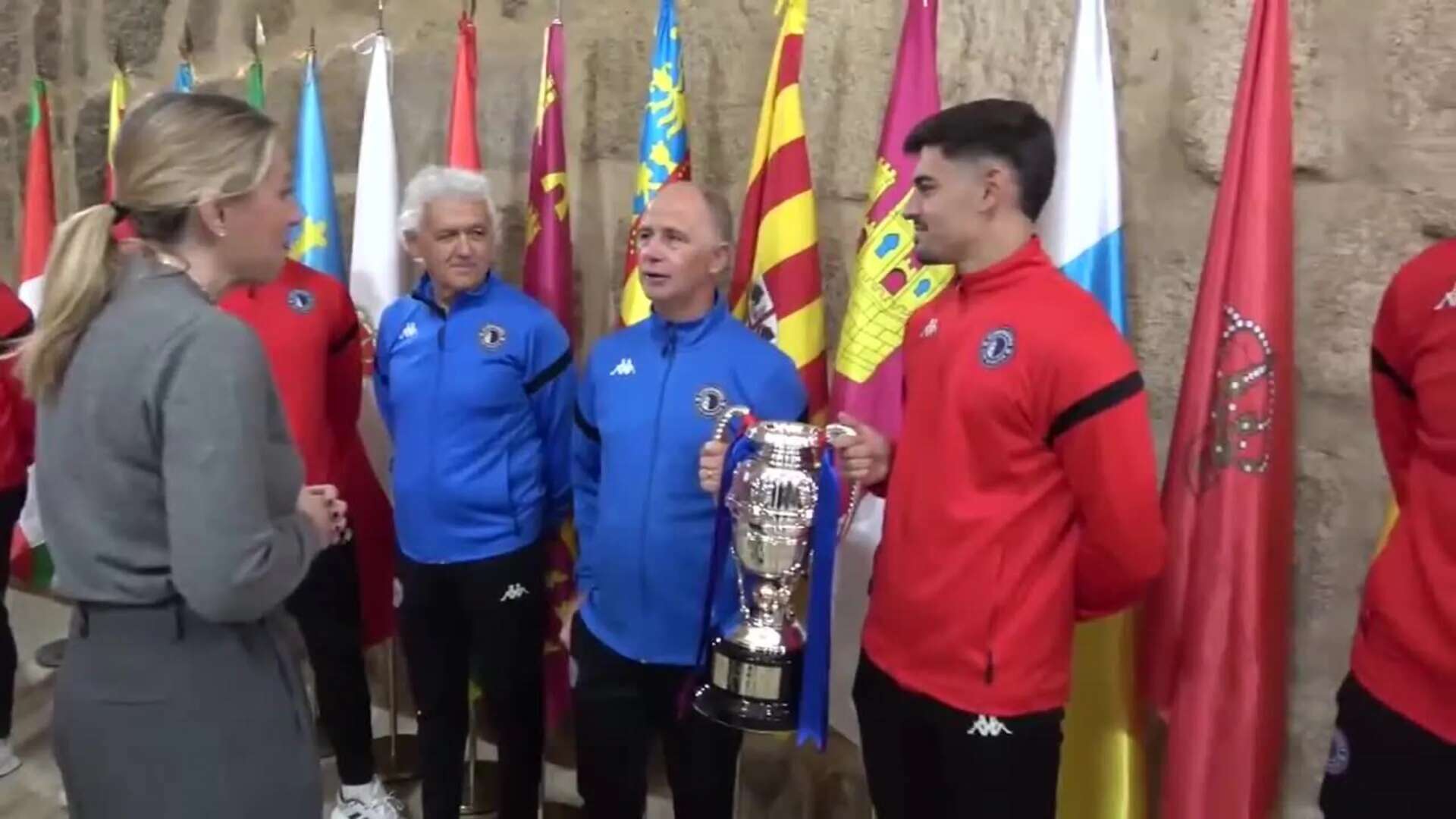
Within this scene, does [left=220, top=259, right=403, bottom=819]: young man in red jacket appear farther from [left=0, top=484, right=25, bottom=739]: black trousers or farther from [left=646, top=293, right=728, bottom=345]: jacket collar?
[left=646, top=293, right=728, bottom=345]: jacket collar

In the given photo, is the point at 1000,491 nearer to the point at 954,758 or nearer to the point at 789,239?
the point at 954,758

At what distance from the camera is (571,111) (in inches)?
119

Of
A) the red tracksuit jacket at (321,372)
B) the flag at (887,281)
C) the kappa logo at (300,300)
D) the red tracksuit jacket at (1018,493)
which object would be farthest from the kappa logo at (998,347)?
the kappa logo at (300,300)

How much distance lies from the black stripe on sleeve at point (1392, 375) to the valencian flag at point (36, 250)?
2912 millimetres

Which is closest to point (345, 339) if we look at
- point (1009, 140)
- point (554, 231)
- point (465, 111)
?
point (554, 231)

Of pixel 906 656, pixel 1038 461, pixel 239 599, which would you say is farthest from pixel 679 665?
pixel 239 599

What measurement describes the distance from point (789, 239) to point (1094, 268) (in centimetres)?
57

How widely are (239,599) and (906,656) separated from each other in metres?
0.82

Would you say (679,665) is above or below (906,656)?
below

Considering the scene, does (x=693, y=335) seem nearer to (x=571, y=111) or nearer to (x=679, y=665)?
(x=679, y=665)

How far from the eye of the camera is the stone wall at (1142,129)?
5.89 ft

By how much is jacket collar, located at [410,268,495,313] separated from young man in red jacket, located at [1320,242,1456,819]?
1524 mm

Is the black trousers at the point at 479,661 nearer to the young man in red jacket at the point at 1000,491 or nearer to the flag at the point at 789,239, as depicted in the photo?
the flag at the point at 789,239

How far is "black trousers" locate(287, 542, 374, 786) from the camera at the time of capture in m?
2.62
